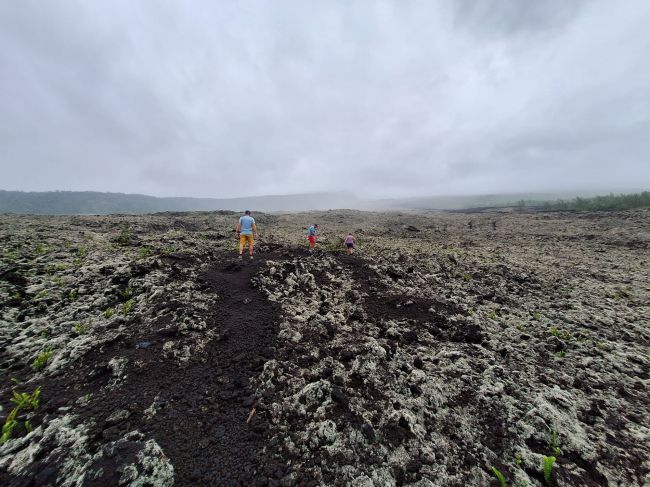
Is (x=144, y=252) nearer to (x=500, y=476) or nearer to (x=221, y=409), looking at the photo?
(x=221, y=409)

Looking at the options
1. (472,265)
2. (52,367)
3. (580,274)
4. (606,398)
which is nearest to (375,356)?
(606,398)

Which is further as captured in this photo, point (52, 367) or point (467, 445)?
point (52, 367)

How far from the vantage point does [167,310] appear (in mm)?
9281

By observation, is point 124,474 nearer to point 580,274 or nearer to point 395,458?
point 395,458

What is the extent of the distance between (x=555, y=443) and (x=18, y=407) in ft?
38.0

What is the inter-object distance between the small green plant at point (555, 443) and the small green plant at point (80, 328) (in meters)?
12.6

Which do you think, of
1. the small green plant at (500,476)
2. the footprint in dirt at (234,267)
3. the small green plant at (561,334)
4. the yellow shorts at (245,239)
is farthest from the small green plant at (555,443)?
the yellow shorts at (245,239)

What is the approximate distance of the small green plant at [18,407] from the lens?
16.7 ft

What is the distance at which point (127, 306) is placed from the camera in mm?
9164

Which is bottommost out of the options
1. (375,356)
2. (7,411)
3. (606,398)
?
(606,398)

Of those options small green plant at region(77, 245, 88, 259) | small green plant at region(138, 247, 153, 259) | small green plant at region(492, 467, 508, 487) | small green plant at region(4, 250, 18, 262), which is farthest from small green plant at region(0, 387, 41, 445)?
small green plant at region(492, 467, 508, 487)

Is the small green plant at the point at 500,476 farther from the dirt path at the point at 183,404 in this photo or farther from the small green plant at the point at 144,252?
the small green plant at the point at 144,252

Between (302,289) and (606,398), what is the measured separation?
10566 millimetres

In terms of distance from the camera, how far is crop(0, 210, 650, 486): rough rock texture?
5219 mm
